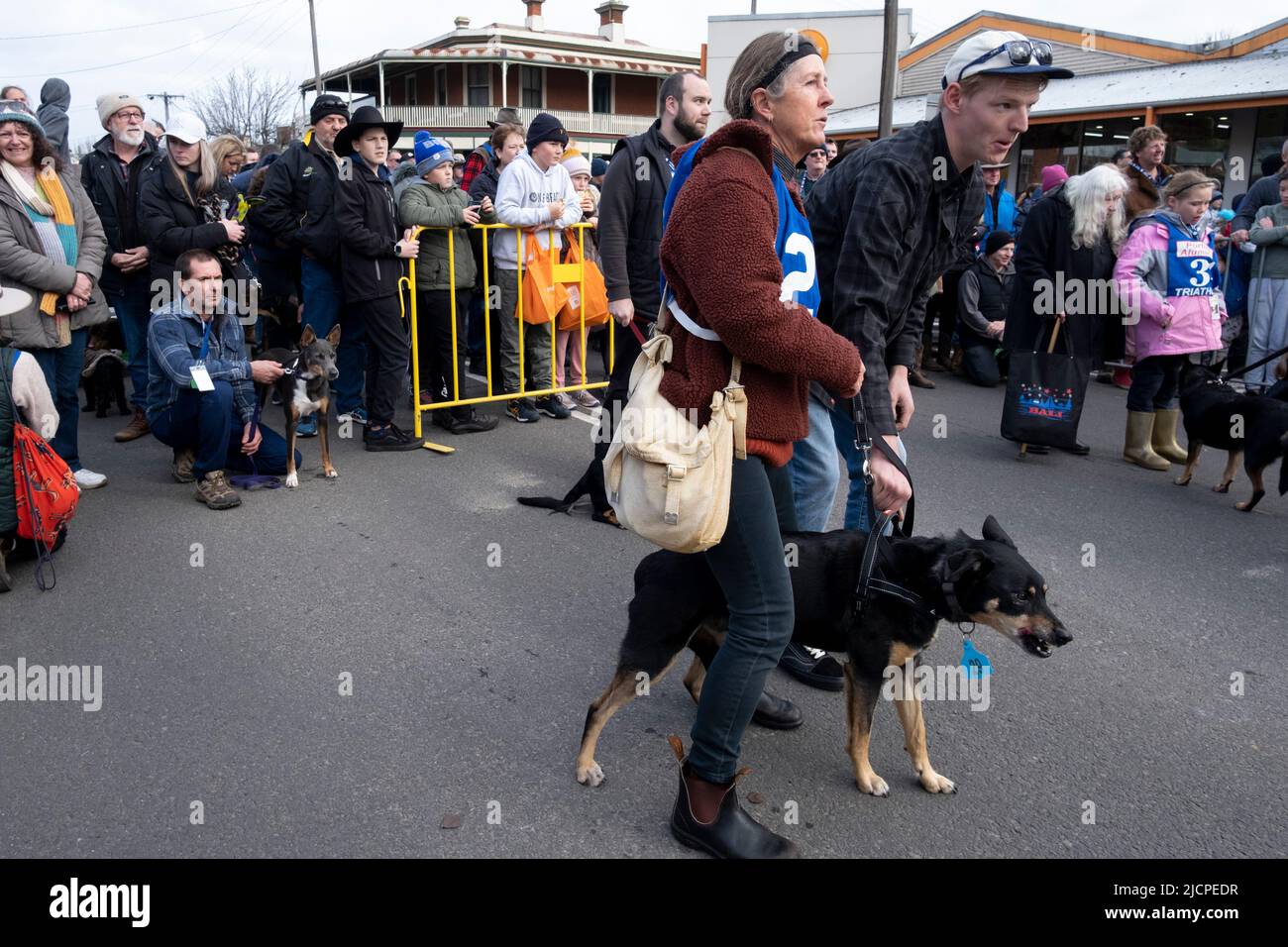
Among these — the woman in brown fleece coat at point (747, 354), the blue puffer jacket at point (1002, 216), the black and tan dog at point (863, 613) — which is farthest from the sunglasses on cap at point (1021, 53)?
the blue puffer jacket at point (1002, 216)

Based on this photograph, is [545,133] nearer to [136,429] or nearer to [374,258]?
[374,258]

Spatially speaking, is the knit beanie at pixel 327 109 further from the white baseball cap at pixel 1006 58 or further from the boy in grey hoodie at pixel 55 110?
the white baseball cap at pixel 1006 58

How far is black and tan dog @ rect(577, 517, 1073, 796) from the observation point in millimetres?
2906

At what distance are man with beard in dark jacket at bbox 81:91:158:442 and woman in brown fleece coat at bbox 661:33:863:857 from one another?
225 inches

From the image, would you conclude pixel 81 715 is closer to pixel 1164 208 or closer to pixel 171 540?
pixel 171 540

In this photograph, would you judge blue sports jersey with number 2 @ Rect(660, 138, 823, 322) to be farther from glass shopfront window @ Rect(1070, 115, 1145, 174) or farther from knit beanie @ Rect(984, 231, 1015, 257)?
glass shopfront window @ Rect(1070, 115, 1145, 174)

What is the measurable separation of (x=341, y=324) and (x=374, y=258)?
784mm

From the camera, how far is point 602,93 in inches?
1810

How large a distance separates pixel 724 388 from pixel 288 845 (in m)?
1.82

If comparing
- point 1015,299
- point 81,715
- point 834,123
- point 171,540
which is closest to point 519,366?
point 171,540

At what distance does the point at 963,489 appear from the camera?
648cm

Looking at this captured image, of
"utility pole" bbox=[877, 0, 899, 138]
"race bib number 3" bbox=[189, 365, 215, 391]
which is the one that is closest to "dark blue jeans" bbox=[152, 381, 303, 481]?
"race bib number 3" bbox=[189, 365, 215, 391]

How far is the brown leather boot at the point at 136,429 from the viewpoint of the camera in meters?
7.29

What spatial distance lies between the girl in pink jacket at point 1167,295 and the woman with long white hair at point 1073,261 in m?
0.16
